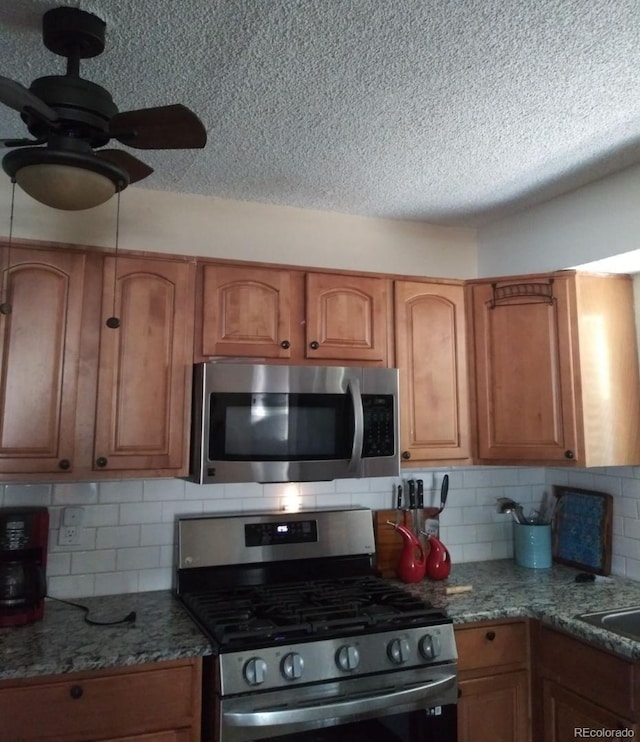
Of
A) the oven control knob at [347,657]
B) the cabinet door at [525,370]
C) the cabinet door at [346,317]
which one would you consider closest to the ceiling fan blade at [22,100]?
the cabinet door at [346,317]

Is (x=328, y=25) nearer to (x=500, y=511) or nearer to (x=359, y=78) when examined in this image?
(x=359, y=78)

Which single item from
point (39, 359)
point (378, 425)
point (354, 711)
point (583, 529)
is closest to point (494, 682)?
point (354, 711)

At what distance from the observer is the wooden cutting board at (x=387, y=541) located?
254 cm

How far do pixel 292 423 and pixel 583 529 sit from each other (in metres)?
1.50

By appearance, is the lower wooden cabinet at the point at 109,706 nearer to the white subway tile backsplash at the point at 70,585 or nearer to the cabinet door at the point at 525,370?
the white subway tile backsplash at the point at 70,585

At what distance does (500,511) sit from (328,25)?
224cm

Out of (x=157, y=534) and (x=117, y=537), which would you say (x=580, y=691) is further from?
(x=117, y=537)

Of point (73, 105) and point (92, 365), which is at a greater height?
point (73, 105)

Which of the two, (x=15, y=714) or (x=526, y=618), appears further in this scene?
(x=526, y=618)

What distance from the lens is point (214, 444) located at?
2045mm

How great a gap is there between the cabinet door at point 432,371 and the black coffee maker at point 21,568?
1423mm

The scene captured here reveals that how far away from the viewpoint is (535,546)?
8.73ft

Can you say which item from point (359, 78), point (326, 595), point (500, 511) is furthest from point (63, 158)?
point (500, 511)

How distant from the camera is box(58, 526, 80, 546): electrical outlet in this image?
7.11 feet
